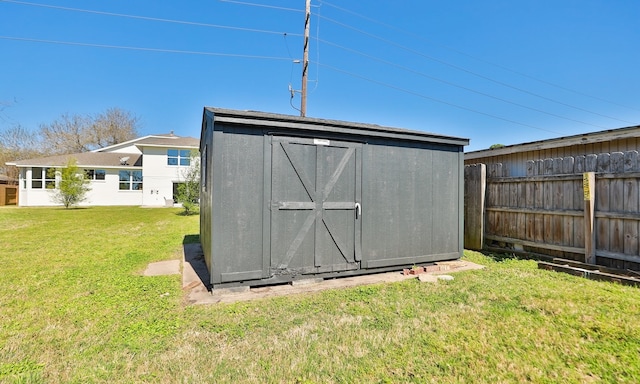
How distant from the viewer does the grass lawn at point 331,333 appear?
1.95m

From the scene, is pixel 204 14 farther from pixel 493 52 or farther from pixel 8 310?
pixel 493 52

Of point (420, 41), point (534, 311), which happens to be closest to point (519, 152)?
point (534, 311)

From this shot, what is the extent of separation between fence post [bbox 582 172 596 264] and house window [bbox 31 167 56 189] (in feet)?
92.8

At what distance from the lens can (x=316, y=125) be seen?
3.97m

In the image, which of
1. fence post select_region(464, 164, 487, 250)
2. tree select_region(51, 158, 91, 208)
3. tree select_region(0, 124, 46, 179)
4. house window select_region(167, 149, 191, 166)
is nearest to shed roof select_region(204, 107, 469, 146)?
fence post select_region(464, 164, 487, 250)

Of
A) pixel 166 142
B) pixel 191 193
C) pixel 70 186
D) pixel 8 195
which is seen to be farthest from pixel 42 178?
pixel 191 193

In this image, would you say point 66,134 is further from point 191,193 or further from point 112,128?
point 191,193

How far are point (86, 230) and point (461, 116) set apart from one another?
21067 mm

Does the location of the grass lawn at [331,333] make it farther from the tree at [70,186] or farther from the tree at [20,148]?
the tree at [20,148]

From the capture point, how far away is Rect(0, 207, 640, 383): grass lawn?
6.41 feet

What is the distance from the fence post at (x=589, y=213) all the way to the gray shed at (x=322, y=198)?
70.7 inches

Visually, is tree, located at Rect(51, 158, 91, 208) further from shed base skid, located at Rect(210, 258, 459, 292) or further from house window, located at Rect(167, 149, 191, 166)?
shed base skid, located at Rect(210, 258, 459, 292)

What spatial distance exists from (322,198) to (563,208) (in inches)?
168

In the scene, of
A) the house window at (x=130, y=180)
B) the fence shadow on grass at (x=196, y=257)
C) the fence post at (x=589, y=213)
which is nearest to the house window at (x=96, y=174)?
the house window at (x=130, y=180)
